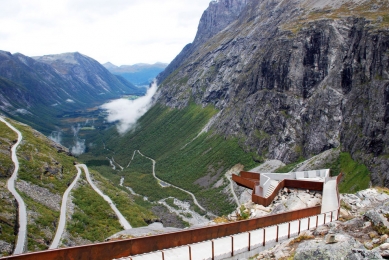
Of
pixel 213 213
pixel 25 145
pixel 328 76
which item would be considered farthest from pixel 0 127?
pixel 328 76

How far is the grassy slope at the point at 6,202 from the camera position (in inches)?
1510

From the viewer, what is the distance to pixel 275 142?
382 ft

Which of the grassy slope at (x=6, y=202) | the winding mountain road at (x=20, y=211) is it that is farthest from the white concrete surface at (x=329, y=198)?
the grassy slope at (x=6, y=202)

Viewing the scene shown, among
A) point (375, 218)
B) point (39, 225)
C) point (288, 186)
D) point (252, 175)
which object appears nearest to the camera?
point (375, 218)

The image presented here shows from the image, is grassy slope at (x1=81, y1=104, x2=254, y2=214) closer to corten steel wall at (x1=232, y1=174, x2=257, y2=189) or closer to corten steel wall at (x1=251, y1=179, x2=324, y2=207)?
corten steel wall at (x1=232, y1=174, x2=257, y2=189)

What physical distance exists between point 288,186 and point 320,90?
8379 centimetres

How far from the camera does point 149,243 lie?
1653 cm

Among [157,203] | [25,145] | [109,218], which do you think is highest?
[25,145]

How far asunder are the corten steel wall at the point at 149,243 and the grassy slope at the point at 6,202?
2642cm

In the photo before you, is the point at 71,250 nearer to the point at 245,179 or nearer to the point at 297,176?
the point at 245,179

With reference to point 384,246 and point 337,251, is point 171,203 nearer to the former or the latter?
point 384,246

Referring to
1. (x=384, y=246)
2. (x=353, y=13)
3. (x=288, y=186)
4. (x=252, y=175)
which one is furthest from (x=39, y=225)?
(x=353, y=13)

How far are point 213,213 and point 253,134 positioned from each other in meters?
44.4

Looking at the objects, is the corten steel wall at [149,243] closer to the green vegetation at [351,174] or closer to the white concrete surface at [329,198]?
the white concrete surface at [329,198]
